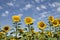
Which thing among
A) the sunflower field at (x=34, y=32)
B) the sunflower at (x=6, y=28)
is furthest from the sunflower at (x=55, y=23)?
the sunflower at (x=6, y=28)

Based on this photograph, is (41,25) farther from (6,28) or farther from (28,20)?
(6,28)

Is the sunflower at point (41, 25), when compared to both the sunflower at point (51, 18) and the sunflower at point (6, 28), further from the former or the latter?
the sunflower at point (6, 28)

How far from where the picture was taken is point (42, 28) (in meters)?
4.04

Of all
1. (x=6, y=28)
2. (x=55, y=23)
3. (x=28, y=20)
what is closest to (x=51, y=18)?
(x=55, y=23)

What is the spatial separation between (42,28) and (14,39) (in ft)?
2.47

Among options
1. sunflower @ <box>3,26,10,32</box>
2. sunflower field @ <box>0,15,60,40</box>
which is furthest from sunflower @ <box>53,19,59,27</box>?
sunflower @ <box>3,26,10,32</box>

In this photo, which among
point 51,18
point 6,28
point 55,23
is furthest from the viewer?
point 6,28

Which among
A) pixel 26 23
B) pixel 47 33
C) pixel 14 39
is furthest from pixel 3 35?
pixel 47 33

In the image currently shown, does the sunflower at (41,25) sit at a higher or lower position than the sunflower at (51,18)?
lower

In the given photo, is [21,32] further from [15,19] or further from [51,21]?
[51,21]

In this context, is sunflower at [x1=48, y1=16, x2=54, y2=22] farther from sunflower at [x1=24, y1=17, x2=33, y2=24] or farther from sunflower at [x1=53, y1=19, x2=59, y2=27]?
sunflower at [x1=24, y1=17, x2=33, y2=24]

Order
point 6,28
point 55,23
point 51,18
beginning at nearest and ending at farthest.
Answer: point 55,23, point 51,18, point 6,28

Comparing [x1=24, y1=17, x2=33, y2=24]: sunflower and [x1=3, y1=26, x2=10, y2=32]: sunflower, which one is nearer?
[x1=24, y1=17, x2=33, y2=24]: sunflower

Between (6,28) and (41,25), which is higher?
(6,28)
